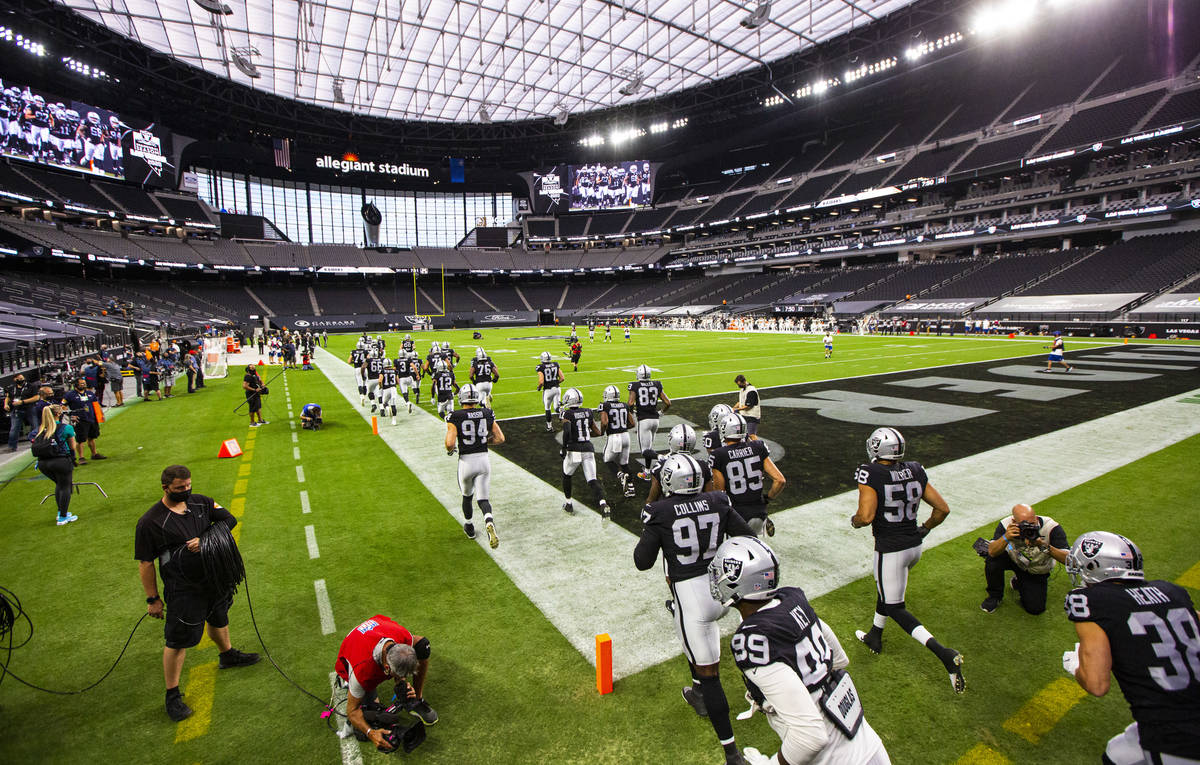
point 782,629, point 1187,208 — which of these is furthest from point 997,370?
point 1187,208

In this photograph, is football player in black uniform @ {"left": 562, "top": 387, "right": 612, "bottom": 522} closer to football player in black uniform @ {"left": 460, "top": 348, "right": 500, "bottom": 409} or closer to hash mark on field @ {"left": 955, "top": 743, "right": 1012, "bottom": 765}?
hash mark on field @ {"left": 955, "top": 743, "right": 1012, "bottom": 765}

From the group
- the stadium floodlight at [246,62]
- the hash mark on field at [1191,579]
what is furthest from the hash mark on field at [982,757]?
the stadium floodlight at [246,62]

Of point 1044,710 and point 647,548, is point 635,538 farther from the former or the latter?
point 1044,710

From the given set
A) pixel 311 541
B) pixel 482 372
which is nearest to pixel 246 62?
pixel 482 372

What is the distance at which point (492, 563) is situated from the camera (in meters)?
6.80

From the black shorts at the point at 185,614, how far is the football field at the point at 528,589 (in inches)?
24.0

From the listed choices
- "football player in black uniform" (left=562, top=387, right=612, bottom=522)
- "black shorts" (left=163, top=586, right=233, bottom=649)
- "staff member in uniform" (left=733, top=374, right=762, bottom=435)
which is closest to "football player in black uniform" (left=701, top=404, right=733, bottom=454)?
"football player in black uniform" (left=562, top=387, right=612, bottom=522)

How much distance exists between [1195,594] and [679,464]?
5.76 meters

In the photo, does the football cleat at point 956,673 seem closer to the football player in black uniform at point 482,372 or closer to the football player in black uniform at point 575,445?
the football player in black uniform at point 575,445

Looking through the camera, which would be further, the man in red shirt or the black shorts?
the black shorts

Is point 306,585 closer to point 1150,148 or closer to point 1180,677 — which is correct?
point 1180,677

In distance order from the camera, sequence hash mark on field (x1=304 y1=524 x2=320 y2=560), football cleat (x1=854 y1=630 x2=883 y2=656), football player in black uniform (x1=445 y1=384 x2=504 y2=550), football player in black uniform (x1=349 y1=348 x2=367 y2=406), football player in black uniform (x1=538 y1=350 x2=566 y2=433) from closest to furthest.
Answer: football cleat (x1=854 y1=630 x2=883 y2=656) < hash mark on field (x1=304 y1=524 x2=320 y2=560) < football player in black uniform (x1=445 y1=384 x2=504 y2=550) < football player in black uniform (x1=538 y1=350 x2=566 y2=433) < football player in black uniform (x1=349 y1=348 x2=367 y2=406)

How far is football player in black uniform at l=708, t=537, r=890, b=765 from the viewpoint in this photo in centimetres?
248

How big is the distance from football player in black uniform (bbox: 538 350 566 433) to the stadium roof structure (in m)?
30.2
